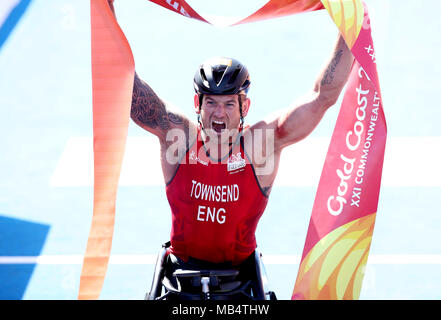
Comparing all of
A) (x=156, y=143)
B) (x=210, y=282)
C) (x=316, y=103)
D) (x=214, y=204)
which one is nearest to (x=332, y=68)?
(x=316, y=103)

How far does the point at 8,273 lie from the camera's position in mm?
6578

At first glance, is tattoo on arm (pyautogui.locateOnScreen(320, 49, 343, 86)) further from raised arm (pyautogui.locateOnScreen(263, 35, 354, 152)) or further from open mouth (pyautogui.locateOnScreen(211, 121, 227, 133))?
open mouth (pyautogui.locateOnScreen(211, 121, 227, 133))

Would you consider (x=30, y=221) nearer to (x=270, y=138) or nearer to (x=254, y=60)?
(x=270, y=138)

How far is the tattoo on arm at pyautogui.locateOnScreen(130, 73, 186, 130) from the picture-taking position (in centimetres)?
444

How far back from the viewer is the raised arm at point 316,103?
168 inches

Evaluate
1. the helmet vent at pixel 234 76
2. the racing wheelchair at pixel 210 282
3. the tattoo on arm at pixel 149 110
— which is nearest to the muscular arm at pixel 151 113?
the tattoo on arm at pixel 149 110

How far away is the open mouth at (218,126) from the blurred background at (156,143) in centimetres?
245

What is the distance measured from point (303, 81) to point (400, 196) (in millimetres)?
3115

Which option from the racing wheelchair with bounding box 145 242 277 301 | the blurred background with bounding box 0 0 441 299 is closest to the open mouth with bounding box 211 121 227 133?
the racing wheelchair with bounding box 145 242 277 301

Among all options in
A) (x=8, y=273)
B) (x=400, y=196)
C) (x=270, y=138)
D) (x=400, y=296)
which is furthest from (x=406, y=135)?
(x=8, y=273)

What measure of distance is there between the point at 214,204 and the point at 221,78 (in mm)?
866

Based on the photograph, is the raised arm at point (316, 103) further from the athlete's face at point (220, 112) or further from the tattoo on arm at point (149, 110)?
the tattoo on arm at point (149, 110)

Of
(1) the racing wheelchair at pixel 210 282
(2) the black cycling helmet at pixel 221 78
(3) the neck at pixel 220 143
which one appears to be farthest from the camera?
(3) the neck at pixel 220 143

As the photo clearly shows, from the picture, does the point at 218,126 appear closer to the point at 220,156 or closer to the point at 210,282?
the point at 220,156
